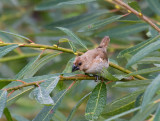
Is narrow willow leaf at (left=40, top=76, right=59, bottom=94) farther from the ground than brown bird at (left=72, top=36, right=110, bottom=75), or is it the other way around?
narrow willow leaf at (left=40, top=76, right=59, bottom=94)

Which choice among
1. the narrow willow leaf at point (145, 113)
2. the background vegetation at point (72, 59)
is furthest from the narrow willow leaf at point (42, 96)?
the narrow willow leaf at point (145, 113)

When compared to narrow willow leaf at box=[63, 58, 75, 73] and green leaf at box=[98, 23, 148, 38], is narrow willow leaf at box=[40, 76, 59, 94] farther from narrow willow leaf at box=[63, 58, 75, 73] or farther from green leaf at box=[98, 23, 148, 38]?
green leaf at box=[98, 23, 148, 38]

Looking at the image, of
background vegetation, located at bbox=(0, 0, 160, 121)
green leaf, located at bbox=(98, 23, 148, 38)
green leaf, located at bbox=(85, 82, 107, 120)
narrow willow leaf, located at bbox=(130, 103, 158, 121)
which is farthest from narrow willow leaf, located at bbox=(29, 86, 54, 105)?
green leaf, located at bbox=(98, 23, 148, 38)

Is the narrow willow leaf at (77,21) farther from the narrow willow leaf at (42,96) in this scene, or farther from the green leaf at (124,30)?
the narrow willow leaf at (42,96)

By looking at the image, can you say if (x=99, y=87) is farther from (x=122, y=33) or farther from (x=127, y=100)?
(x=122, y=33)

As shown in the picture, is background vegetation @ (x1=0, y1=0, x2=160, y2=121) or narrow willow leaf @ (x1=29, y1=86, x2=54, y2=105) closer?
narrow willow leaf @ (x1=29, y1=86, x2=54, y2=105)

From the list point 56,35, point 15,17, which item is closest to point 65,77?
point 56,35

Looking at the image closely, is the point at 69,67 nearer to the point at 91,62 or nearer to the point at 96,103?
the point at 91,62

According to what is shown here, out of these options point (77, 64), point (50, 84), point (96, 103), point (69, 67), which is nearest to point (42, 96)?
point (50, 84)
